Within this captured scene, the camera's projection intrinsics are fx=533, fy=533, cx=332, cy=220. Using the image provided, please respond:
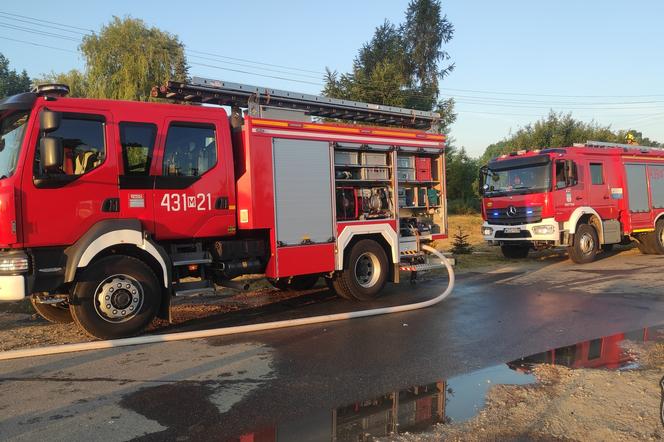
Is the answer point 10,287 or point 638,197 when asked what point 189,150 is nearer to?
point 10,287

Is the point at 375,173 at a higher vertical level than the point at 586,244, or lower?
higher

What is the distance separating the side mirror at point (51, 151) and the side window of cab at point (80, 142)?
0.66 feet

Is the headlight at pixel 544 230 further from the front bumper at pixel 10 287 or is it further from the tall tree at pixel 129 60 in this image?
the tall tree at pixel 129 60

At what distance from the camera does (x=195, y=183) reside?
748 cm

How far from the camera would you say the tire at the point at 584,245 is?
14.5 metres

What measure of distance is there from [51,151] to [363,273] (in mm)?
5423

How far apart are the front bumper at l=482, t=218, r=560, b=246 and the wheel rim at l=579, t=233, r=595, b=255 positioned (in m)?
0.87

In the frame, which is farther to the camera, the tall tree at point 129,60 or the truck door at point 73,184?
the tall tree at point 129,60

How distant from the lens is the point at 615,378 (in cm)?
500

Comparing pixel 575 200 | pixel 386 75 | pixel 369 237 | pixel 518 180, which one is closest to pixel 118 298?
pixel 369 237

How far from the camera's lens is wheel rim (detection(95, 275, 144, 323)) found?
21.5 feet

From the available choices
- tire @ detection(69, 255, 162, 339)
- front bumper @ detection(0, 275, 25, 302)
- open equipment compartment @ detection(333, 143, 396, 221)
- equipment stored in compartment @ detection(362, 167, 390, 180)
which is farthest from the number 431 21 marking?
equipment stored in compartment @ detection(362, 167, 390, 180)

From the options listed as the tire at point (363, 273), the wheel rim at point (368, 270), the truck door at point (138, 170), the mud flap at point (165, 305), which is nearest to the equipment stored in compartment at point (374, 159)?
the tire at point (363, 273)

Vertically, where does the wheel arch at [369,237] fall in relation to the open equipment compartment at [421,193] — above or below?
below
